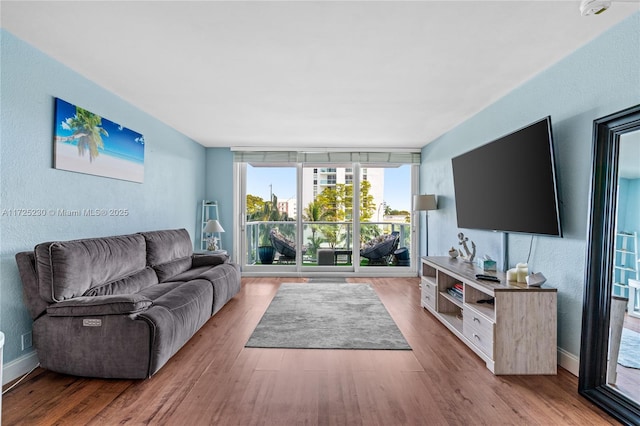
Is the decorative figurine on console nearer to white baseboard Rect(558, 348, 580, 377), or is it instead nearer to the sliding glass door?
white baseboard Rect(558, 348, 580, 377)

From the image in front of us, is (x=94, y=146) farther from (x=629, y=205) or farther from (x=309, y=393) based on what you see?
(x=629, y=205)

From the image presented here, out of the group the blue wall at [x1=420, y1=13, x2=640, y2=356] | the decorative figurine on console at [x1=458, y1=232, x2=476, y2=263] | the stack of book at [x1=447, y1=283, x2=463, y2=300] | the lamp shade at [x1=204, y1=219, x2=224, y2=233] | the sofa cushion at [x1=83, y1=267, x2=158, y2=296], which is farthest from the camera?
the lamp shade at [x1=204, y1=219, x2=224, y2=233]

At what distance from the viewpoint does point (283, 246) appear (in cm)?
607

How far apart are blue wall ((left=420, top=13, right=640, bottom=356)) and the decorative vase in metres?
4.02

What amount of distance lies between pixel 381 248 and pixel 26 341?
16.0 feet

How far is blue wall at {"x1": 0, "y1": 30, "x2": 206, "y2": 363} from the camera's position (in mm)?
2270

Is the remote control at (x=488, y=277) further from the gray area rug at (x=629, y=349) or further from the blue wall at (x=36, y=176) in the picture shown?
the blue wall at (x=36, y=176)

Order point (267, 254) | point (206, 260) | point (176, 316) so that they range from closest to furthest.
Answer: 1. point (176, 316)
2. point (206, 260)
3. point (267, 254)

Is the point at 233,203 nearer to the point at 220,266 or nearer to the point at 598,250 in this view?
the point at 220,266

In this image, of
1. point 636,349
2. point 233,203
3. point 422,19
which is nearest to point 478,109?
point 422,19

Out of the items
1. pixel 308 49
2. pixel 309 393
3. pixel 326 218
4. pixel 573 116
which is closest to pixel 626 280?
pixel 573 116

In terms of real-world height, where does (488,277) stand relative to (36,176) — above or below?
below

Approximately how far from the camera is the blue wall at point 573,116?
209 cm

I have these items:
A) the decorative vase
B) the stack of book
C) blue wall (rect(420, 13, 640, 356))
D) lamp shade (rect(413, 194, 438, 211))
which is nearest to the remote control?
blue wall (rect(420, 13, 640, 356))
